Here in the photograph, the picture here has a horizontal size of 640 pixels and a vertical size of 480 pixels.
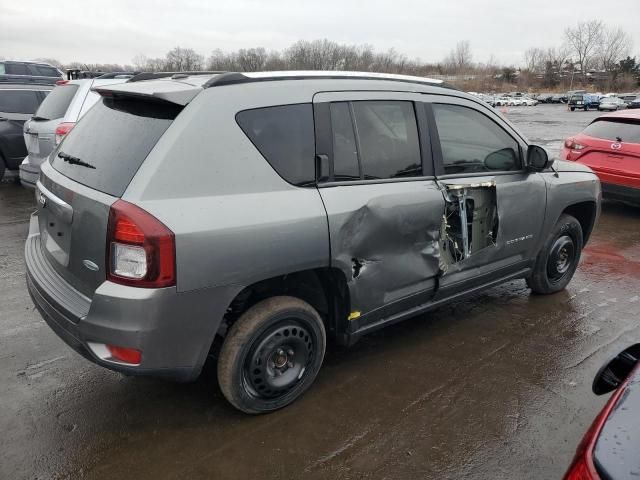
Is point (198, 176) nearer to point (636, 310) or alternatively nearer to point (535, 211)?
point (535, 211)

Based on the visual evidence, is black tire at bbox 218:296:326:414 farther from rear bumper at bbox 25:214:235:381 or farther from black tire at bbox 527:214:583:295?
black tire at bbox 527:214:583:295

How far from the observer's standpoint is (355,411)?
3.02m

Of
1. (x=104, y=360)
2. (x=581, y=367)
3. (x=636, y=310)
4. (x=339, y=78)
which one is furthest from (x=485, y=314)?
(x=104, y=360)

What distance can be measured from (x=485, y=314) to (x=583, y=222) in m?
1.50

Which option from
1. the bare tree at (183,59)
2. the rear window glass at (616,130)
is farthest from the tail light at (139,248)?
the bare tree at (183,59)

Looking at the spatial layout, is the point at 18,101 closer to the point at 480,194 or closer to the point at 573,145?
the point at 480,194

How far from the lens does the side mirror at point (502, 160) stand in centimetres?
385

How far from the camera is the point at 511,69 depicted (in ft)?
369

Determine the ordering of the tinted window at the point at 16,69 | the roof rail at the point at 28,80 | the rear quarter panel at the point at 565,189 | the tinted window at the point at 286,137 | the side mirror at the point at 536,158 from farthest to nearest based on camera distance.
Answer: the tinted window at the point at 16,69
the roof rail at the point at 28,80
the rear quarter panel at the point at 565,189
the side mirror at the point at 536,158
the tinted window at the point at 286,137

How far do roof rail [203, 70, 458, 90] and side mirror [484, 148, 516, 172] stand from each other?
0.60m

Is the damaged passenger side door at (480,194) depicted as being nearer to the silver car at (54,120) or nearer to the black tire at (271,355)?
the black tire at (271,355)

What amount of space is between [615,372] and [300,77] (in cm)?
218

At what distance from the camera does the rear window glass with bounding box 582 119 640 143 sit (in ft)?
24.9

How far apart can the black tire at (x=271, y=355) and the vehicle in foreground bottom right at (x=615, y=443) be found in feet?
5.22
